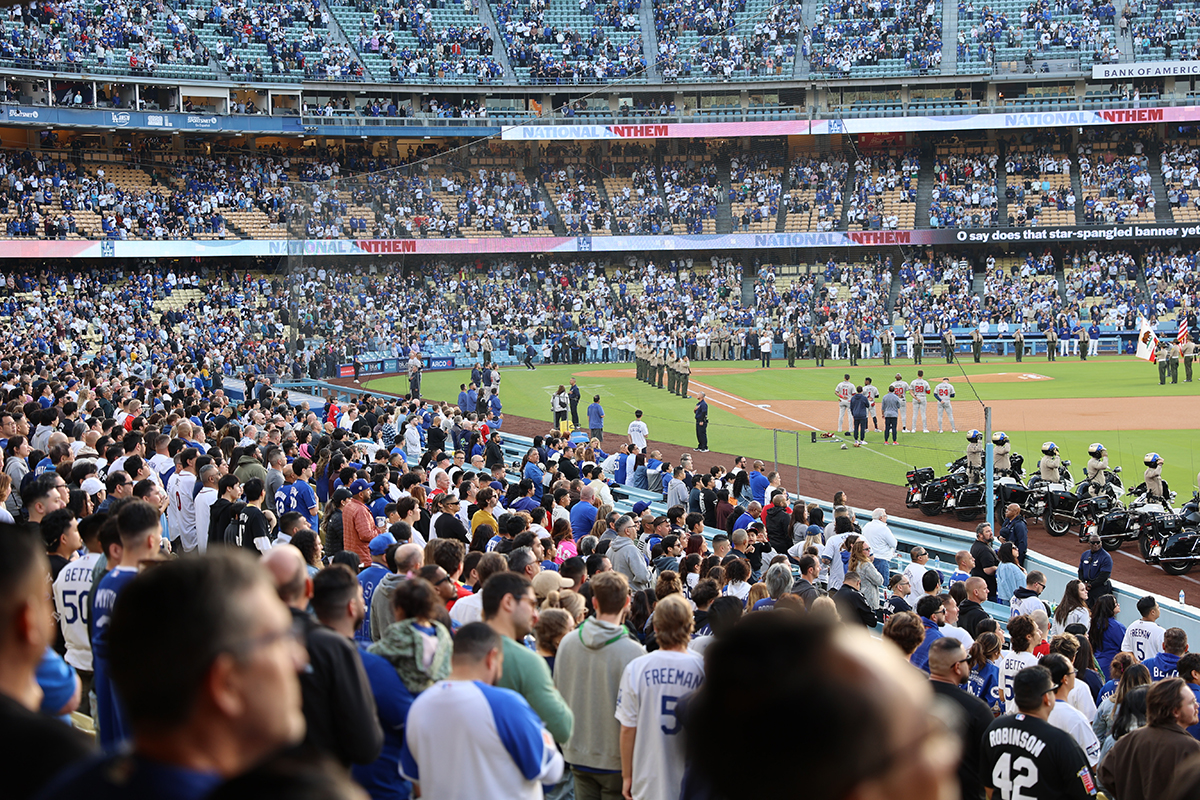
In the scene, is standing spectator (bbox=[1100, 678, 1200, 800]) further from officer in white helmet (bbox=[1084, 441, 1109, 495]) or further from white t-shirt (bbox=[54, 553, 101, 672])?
officer in white helmet (bbox=[1084, 441, 1109, 495])

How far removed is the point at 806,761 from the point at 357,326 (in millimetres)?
31791

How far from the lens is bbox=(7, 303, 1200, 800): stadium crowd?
5.64 ft

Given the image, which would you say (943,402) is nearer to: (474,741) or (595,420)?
(595,420)

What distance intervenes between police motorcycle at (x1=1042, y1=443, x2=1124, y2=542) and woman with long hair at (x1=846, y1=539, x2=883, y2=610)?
7.88 metres

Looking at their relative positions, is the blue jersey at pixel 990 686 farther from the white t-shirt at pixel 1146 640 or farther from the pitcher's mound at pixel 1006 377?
the pitcher's mound at pixel 1006 377

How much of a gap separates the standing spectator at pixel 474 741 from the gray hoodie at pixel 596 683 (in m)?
1.40

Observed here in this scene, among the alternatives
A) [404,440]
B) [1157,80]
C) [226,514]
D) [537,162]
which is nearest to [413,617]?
[226,514]

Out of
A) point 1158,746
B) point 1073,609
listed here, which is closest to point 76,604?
point 1158,746

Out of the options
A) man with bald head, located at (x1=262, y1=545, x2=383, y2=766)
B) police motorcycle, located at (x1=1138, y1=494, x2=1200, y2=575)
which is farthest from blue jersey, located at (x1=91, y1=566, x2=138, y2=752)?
police motorcycle, located at (x1=1138, y1=494, x2=1200, y2=575)

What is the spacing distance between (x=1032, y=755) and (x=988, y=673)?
220 cm

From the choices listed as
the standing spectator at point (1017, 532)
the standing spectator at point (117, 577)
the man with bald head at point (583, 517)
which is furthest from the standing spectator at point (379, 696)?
the standing spectator at point (1017, 532)

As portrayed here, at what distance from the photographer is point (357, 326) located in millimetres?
32375

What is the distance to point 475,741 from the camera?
418 centimetres

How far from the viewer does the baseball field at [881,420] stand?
22.6 metres
